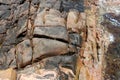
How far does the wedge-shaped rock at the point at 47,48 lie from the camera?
27.3 feet

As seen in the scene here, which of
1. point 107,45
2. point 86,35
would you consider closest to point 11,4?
point 86,35

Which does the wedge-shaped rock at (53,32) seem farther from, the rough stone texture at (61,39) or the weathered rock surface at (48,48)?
the weathered rock surface at (48,48)

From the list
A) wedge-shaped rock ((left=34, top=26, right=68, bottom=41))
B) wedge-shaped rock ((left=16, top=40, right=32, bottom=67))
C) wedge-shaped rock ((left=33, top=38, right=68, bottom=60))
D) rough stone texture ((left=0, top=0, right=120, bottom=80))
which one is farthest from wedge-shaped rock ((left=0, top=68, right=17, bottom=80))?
wedge-shaped rock ((left=34, top=26, right=68, bottom=41))

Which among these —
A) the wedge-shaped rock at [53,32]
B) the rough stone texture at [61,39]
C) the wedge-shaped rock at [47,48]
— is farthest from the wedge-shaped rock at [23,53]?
the wedge-shaped rock at [53,32]

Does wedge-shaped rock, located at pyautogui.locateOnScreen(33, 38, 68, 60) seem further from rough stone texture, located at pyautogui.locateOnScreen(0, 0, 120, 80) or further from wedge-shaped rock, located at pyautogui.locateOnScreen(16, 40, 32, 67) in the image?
wedge-shaped rock, located at pyautogui.locateOnScreen(16, 40, 32, 67)

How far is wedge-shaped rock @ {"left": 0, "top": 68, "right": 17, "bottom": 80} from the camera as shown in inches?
294

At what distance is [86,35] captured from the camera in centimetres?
959

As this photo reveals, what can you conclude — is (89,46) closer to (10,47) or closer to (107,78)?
(107,78)

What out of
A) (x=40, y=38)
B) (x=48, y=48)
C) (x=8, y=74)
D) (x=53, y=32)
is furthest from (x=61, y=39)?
(x=8, y=74)

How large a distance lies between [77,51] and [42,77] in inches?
69.3

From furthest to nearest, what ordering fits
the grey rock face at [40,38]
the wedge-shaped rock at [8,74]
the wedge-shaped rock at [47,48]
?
the wedge-shaped rock at [47,48], the grey rock face at [40,38], the wedge-shaped rock at [8,74]

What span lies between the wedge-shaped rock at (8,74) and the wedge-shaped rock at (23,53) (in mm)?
612

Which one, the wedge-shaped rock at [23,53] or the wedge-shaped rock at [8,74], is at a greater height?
the wedge-shaped rock at [23,53]

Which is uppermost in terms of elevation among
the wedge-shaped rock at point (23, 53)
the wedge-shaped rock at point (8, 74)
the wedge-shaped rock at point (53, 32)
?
the wedge-shaped rock at point (53, 32)
